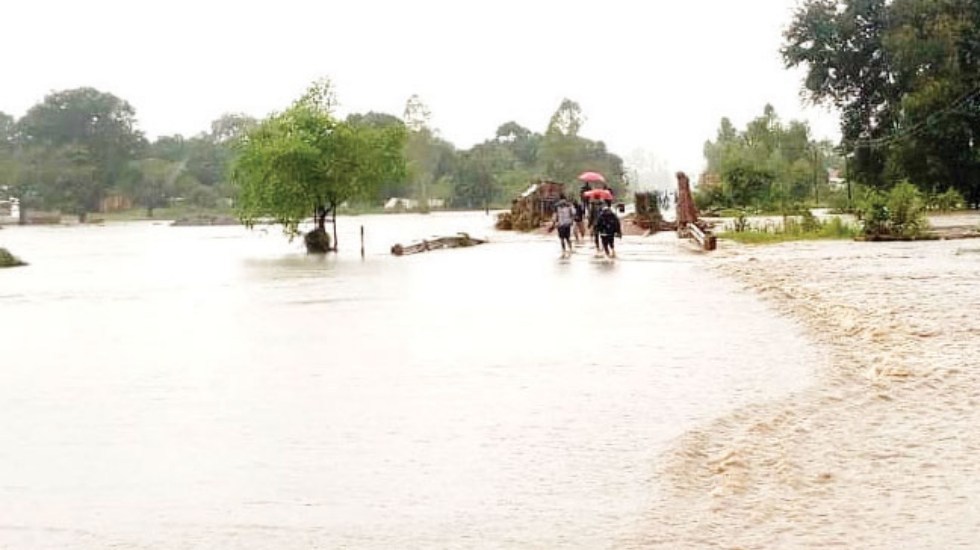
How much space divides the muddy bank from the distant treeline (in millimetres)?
109183

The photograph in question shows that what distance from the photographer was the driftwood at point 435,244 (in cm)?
4235

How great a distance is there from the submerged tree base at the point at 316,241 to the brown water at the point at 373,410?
22.1 m

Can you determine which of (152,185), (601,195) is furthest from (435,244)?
(152,185)

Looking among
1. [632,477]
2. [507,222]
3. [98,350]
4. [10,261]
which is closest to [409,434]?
[632,477]

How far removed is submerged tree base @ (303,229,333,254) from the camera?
149ft

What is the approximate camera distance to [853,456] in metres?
7.94

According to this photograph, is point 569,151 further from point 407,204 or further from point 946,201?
point 946,201

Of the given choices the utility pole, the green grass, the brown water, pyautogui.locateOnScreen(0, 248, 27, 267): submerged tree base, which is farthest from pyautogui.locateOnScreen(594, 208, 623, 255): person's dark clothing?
the utility pole

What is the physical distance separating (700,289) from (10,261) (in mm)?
32437

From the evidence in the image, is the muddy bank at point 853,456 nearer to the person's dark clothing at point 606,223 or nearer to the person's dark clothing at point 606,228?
the person's dark clothing at point 606,228

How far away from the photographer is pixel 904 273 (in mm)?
21234

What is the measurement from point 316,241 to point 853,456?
39.0 metres

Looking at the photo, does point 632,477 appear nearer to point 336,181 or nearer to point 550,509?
point 550,509

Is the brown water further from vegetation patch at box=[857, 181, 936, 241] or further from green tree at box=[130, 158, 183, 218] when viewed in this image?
green tree at box=[130, 158, 183, 218]
